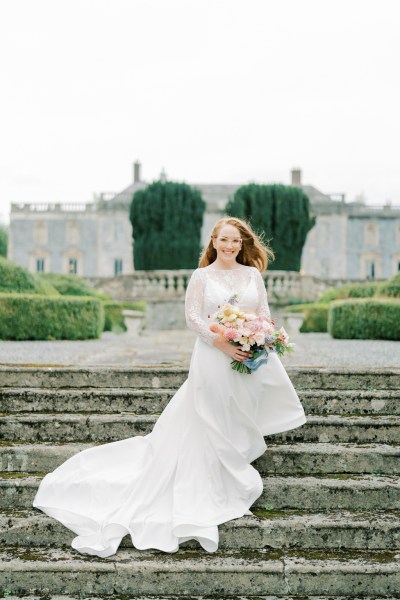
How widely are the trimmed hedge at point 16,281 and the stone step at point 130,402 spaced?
8.24 metres

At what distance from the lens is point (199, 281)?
4.21m

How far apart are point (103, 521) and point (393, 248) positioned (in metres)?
47.4

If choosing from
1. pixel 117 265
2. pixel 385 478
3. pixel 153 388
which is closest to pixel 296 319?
pixel 153 388

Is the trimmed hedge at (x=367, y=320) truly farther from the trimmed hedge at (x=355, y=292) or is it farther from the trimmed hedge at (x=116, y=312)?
the trimmed hedge at (x=116, y=312)

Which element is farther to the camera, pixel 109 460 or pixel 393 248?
pixel 393 248

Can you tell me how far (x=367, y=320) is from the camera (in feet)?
40.1

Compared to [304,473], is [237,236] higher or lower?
higher

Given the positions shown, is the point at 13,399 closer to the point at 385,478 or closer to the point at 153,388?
the point at 153,388

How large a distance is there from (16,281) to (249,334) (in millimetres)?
10329

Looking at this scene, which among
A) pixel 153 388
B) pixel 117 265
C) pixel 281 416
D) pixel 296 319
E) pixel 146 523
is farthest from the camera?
pixel 117 265

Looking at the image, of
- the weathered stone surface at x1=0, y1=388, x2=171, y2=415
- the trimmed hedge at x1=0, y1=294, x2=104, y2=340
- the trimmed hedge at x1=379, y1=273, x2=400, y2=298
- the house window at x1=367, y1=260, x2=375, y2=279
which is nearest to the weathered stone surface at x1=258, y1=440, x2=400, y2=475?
the weathered stone surface at x1=0, y1=388, x2=171, y2=415

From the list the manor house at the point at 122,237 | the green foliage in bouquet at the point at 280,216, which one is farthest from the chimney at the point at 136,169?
the green foliage in bouquet at the point at 280,216

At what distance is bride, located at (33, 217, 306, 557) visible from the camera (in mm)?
3661

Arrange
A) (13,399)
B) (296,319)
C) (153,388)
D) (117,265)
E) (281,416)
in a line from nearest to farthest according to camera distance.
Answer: (281,416), (13,399), (153,388), (296,319), (117,265)
